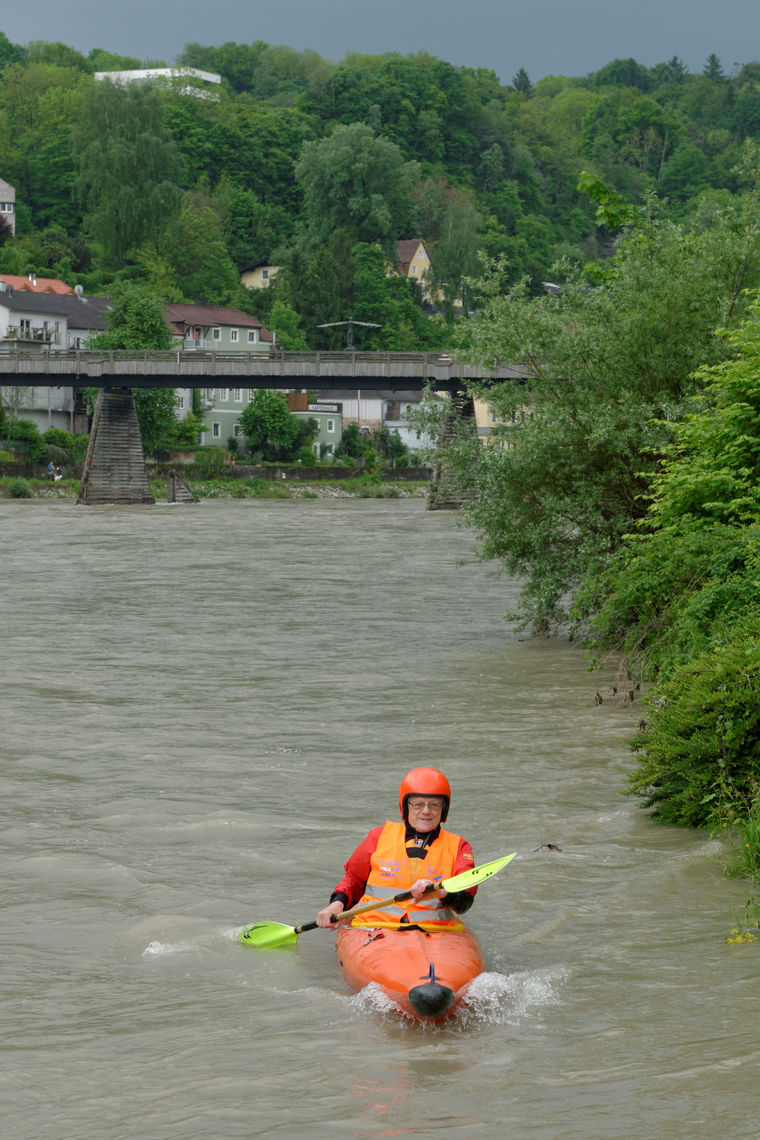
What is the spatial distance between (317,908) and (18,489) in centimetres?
7236

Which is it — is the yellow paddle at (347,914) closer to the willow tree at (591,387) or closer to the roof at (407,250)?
the willow tree at (591,387)

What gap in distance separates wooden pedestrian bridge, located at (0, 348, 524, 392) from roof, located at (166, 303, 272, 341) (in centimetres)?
3521

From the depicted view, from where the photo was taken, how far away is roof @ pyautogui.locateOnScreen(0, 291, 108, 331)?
102375 mm

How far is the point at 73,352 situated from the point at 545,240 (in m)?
103

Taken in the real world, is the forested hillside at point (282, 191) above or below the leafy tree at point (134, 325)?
above

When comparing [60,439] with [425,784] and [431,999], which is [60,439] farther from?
[431,999]

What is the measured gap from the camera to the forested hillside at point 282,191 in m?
124

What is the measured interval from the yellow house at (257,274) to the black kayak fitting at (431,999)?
467 feet

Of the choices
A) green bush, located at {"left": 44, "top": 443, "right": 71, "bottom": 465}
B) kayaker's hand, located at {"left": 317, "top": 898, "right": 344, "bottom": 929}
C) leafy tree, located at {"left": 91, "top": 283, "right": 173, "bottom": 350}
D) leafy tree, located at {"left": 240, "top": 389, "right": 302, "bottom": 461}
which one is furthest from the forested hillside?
kayaker's hand, located at {"left": 317, "top": 898, "right": 344, "bottom": 929}

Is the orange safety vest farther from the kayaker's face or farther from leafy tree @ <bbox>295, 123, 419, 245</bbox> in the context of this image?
leafy tree @ <bbox>295, 123, 419, 245</bbox>

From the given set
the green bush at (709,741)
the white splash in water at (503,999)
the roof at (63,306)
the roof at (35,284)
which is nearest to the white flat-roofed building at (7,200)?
the roof at (35,284)

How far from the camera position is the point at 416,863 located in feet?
27.7

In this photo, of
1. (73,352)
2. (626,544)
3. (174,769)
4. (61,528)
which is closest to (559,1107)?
(174,769)

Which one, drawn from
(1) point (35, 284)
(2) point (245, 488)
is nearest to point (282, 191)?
(1) point (35, 284)
